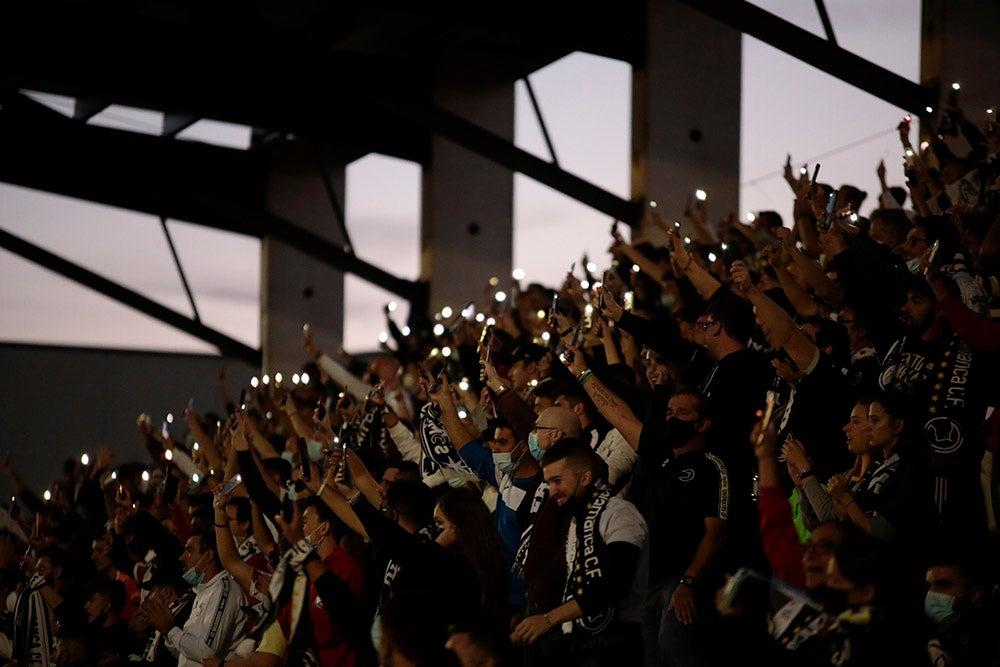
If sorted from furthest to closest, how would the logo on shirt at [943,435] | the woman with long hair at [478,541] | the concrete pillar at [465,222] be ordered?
1. the concrete pillar at [465,222]
2. the woman with long hair at [478,541]
3. the logo on shirt at [943,435]

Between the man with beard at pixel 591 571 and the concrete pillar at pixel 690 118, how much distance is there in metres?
8.50

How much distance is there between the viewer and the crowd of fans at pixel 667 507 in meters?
4.39

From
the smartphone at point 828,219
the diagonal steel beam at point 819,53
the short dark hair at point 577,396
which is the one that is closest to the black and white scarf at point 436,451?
the short dark hair at point 577,396

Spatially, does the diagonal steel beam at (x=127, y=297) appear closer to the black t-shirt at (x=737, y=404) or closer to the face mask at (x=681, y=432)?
the black t-shirt at (x=737, y=404)

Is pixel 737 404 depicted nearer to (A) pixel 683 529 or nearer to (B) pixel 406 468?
(A) pixel 683 529

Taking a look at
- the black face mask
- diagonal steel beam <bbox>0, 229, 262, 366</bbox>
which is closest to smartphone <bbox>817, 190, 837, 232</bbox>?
the black face mask

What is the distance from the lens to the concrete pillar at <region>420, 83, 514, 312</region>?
15977mm

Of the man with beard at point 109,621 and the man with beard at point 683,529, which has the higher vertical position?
the man with beard at point 683,529

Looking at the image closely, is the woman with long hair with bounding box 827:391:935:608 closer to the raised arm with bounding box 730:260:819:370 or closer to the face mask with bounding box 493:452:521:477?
the raised arm with bounding box 730:260:819:370

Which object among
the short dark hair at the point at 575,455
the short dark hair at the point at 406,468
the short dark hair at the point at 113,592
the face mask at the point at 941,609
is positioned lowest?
the short dark hair at the point at 113,592

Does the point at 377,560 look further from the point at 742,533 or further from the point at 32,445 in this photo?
the point at 32,445

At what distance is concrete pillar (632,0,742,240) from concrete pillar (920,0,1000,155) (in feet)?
9.79

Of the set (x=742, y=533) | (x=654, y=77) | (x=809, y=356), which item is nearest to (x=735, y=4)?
(x=654, y=77)

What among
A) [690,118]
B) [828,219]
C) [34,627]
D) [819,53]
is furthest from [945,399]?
[690,118]
